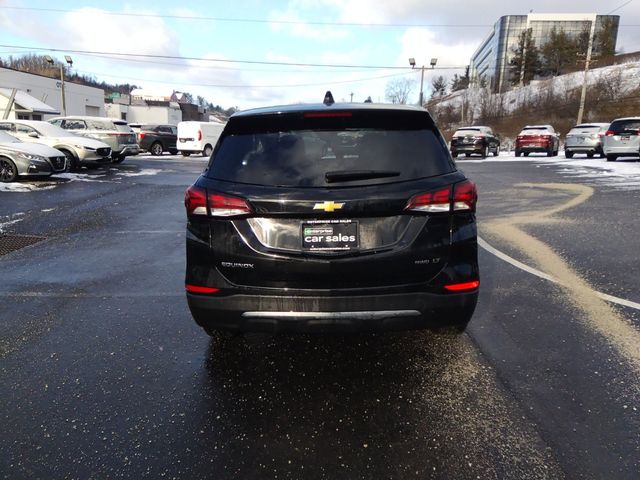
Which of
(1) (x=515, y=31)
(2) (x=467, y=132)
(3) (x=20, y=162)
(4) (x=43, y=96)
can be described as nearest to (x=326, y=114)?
(3) (x=20, y=162)

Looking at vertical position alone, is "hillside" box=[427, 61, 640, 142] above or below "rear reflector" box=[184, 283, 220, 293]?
above

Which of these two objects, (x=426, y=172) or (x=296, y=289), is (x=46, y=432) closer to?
(x=296, y=289)

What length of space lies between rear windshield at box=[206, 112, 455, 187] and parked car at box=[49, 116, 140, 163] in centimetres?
1843

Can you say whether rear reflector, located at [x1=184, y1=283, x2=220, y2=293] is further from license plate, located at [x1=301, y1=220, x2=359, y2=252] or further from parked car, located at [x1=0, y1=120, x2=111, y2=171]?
parked car, located at [x1=0, y1=120, x2=111, y2=171]

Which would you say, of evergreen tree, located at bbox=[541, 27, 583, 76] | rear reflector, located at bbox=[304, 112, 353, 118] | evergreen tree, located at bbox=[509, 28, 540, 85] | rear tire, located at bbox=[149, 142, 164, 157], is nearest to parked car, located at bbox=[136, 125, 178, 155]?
rear tire, located at bbox=[149, 142, 164, 157]

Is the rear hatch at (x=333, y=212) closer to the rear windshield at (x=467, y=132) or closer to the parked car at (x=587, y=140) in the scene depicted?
the parked car at (x=587, y=140)

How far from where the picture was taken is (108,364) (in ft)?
10.8

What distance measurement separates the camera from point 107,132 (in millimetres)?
19312

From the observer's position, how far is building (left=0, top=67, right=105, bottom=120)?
4284 centimetres

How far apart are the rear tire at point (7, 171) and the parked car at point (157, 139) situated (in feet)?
52.3

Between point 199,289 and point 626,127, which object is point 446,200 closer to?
point 199,289

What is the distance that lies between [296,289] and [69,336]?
2154 mm

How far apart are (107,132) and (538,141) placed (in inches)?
867

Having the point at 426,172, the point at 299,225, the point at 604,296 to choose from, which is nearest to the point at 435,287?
the point at 426,172
